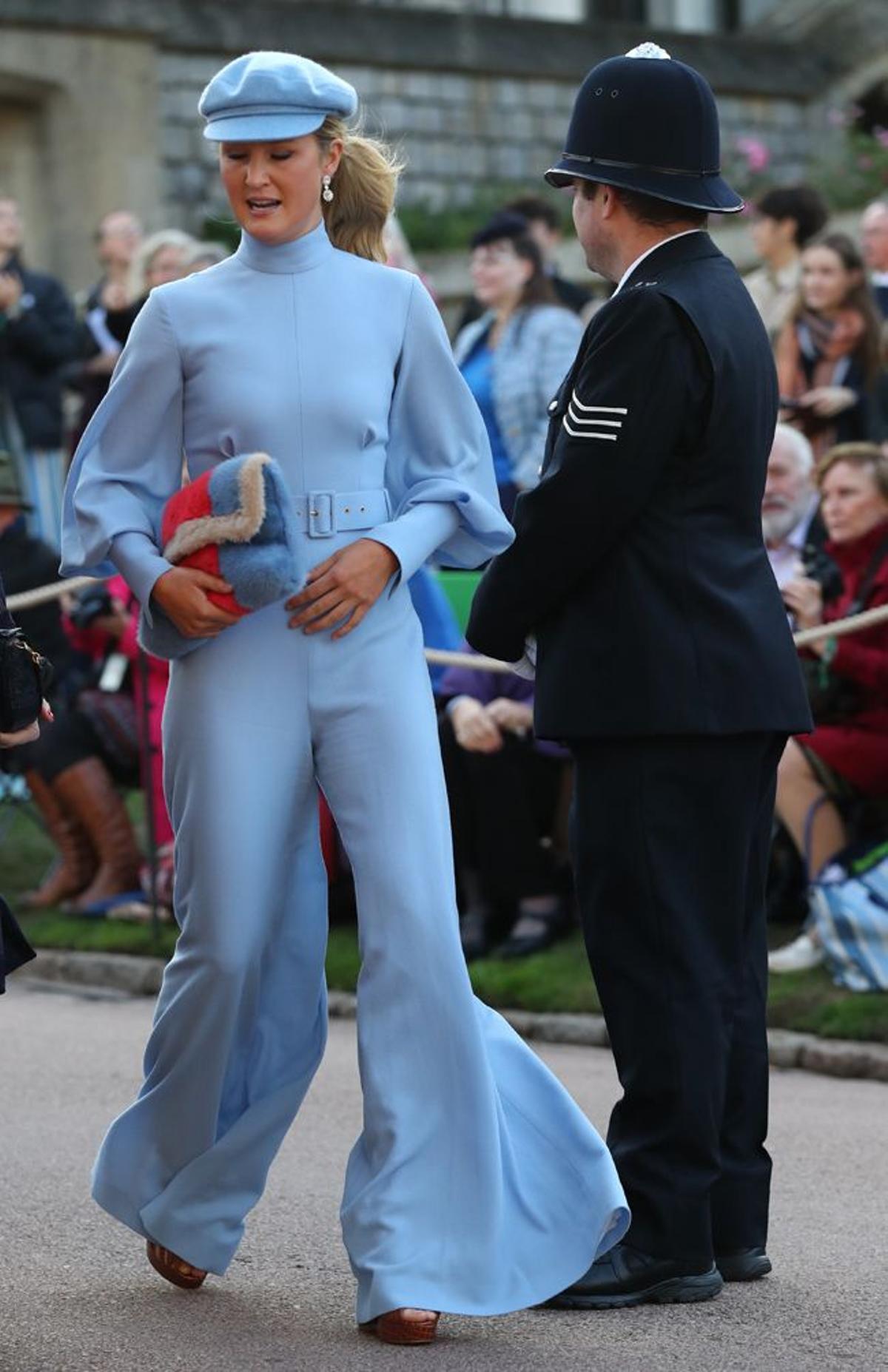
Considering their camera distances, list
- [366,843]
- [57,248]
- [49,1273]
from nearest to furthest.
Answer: [366,843] < [49,1273] < [57,248]

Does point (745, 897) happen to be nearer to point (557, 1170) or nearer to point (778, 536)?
point (557, 1170)

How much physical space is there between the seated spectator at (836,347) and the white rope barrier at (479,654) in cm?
188

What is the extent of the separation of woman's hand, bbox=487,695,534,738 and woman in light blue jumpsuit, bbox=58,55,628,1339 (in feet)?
13.9

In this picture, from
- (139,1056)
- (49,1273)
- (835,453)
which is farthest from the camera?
(835,453)

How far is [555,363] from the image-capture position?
10281 mm

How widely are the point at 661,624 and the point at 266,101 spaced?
3.73 ft

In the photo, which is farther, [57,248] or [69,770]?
[57,248]

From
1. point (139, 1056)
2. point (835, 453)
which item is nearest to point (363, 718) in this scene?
point (139, 1056)

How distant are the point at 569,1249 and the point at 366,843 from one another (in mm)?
789

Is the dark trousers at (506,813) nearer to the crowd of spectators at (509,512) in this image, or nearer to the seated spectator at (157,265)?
the crowd of spectators at (509,512)

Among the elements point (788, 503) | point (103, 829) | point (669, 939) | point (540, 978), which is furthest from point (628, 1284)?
point (103, 829)

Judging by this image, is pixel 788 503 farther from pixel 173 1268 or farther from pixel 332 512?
pixel 173 1268

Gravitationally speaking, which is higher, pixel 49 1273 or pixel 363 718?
pixel 363 718

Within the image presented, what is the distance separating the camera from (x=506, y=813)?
9.21 metres
